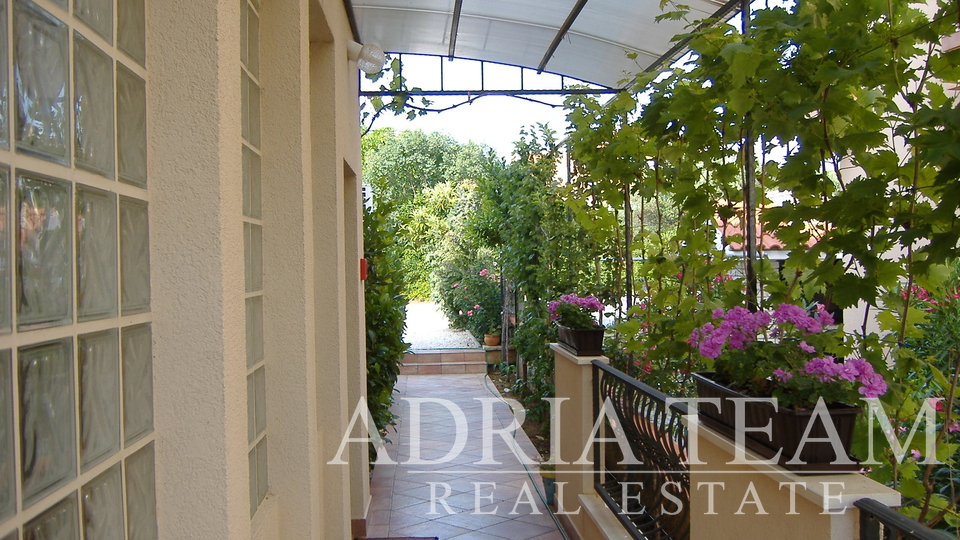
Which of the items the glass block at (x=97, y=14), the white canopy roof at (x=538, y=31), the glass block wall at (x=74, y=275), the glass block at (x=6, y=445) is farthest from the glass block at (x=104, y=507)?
the white canopy roof at (x=538, y=31)

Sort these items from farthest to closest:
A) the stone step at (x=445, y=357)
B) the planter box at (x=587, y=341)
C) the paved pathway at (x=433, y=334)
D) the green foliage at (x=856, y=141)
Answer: the paved pathway at (x=433, y=334) < the stone step at (x=445, y=357) < the planter box at (x=587, y=341) < the green foliage at (x=856, y=141)

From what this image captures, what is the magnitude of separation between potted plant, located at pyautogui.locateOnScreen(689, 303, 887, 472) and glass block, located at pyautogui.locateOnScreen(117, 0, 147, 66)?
1593 mm

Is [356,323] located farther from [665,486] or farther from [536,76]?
[536,76]

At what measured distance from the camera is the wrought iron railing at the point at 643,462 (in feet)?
8.44

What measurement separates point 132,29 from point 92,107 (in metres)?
0.24

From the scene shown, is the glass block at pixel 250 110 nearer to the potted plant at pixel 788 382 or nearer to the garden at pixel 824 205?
the garden at pixel 824 205

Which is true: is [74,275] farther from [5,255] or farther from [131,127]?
[131,127]

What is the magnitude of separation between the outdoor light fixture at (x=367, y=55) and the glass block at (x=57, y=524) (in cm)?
324

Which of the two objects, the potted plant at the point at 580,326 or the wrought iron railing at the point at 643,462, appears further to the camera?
the potted plant at the point at 580,326

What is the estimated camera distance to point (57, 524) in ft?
3.07

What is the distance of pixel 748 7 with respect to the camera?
11.5 ft

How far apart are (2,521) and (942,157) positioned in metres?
1.72

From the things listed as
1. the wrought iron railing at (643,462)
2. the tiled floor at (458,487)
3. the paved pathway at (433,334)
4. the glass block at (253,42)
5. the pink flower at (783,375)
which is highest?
the glass block at (253,42)

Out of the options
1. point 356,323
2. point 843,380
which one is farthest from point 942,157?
point 356,323
